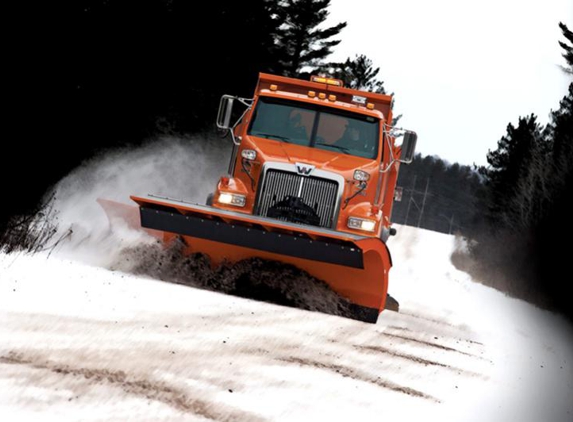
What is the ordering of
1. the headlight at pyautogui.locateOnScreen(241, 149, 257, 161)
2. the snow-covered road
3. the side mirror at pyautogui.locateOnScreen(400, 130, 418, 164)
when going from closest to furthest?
the snow-covered road
the headlight at pyautogui.locateOnScreen(241, 149, 257, 161)
the side mirror at pyautogui.locateOnScreen(400, 130, 418, 164)

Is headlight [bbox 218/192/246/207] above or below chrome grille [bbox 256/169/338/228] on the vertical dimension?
below

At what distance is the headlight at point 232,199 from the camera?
1063cm

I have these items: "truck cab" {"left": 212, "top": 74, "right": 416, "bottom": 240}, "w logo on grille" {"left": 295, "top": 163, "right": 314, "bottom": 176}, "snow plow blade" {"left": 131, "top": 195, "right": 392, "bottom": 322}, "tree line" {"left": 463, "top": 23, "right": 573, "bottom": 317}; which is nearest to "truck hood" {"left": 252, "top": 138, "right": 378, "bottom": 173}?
"truck cab" {"left": 212, "top": 74, "right": 416, "bottom": 240}

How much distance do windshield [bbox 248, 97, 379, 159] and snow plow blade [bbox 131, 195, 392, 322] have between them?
1973 mm

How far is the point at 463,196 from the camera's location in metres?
142

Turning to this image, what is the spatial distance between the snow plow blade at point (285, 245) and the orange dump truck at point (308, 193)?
11 millimetres

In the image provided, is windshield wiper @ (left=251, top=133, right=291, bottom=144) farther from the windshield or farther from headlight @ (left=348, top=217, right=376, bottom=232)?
headlight @ (left=348, top=217, right=376, bottom=232)

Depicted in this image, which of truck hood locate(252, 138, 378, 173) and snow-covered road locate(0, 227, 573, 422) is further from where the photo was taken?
truck hood locate(252, 138, 378, 173)

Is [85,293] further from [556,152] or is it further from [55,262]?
[556,152]

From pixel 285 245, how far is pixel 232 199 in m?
1.63

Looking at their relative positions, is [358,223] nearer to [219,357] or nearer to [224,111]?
[224,111]

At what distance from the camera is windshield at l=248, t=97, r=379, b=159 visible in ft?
37.2

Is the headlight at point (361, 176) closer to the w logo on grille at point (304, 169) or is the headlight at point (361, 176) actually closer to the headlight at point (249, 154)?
the w logo on grille at point (304, 169)

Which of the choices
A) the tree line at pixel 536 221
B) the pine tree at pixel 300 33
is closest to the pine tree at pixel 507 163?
the tree line at pixel 536 221
